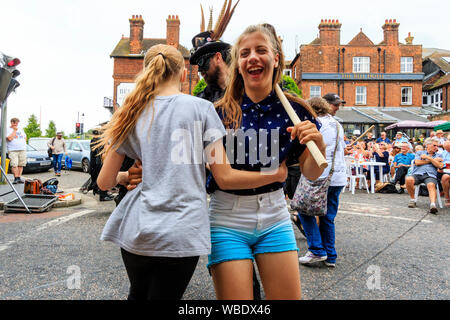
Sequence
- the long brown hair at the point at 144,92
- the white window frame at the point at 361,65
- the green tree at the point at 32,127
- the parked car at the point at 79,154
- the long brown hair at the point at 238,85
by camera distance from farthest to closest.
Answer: the green tree at the point at 32,127 → the white window frame at the point at 361,65 → the parked car at the point at 79,154 → the long brown hair at the point at 238,85 → the long brown hair at the point at 144,92

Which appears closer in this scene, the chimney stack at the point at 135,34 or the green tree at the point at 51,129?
the chimney stack at the point at 135,34

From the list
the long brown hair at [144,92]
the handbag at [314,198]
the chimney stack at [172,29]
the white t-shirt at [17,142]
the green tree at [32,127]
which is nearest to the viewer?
the long brown hair at [144,92]

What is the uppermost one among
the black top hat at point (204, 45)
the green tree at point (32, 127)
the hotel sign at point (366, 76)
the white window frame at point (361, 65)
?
the white window frame at point (361, 65)

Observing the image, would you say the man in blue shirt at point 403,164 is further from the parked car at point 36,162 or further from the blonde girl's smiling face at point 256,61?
the parked car at point 36,162

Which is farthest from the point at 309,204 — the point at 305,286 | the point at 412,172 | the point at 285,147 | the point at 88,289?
the point at 412,172

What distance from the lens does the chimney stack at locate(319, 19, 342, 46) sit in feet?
104

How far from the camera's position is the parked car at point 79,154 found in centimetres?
1680

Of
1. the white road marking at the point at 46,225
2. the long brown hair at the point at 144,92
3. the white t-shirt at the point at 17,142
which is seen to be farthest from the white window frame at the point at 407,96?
the long brown hair at the point at 144,92

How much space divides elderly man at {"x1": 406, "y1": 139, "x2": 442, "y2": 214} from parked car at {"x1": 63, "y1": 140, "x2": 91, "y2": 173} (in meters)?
14.3

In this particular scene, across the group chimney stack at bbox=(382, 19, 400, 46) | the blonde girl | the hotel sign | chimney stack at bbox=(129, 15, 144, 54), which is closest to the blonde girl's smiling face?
the blonde girl

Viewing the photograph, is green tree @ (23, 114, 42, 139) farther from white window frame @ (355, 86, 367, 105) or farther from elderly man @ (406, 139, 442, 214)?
elderly man @ (406, 139, 442, 214)

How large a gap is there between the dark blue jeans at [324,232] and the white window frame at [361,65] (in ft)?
104

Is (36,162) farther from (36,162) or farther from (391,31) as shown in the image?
(391,31)

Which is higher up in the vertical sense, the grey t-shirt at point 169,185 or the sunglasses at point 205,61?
the sunglasses at point 205,61
